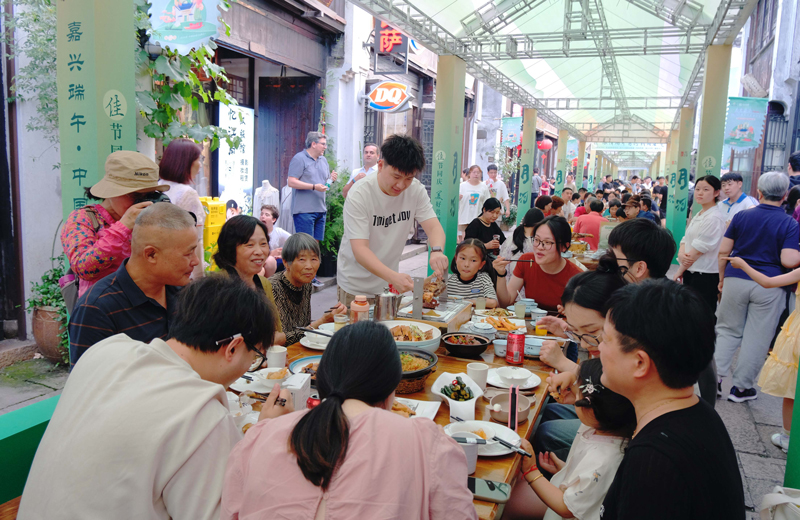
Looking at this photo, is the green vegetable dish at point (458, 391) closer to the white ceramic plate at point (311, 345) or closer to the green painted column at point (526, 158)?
the white ceramic plate at point (311, 345)

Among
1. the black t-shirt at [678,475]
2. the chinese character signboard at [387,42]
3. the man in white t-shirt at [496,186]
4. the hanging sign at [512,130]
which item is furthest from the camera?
the hanging sign at [512,130]

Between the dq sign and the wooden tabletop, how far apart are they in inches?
257

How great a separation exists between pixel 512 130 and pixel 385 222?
40.0 ft

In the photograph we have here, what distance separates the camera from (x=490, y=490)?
1607mm

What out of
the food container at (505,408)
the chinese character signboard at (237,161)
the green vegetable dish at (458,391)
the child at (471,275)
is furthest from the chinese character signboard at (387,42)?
the food container at (505,408)

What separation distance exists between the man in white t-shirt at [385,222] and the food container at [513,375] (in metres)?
0.90

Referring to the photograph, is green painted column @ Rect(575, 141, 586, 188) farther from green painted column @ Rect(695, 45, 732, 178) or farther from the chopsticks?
the chopsticks

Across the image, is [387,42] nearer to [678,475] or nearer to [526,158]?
[526,158]

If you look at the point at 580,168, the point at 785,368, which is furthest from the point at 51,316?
the point at 580,168

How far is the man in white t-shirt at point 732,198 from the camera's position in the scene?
657 cm

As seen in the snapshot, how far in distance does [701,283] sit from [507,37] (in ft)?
17.4

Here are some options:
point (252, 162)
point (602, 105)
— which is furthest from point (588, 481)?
point (602, 105)

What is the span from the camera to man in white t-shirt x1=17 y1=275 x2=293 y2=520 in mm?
1263

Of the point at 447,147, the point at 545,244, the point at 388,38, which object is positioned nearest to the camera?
the point at 545,244
